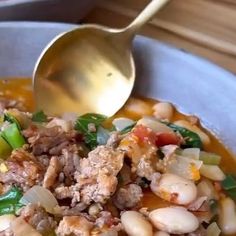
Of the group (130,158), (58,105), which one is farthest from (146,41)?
(130,158)

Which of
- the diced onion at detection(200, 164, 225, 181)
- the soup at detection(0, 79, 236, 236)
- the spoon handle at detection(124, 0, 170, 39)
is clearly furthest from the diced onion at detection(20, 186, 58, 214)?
the spoon handle at detection(124, 0, 170, 39)

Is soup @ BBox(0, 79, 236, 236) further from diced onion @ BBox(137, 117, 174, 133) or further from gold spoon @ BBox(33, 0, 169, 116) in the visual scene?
gold spoon @ BBox(33, 0, 169, 116)

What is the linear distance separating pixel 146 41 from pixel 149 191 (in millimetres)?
445

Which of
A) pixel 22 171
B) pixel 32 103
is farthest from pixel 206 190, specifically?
pixel 32 103

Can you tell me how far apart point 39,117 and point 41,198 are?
0.34 meters

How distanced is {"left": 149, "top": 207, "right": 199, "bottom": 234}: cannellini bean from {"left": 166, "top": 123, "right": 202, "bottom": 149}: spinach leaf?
26cm

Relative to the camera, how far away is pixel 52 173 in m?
1.45

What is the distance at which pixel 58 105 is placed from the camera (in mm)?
1779

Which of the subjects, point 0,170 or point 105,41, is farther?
point 105,41

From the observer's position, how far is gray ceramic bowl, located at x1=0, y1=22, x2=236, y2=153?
171cm

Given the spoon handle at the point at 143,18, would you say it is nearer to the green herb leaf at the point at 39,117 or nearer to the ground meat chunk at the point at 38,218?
the green herb leaf at the point at 39,117

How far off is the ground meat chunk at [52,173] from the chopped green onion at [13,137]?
0.10m

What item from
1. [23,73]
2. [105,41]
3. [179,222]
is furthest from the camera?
[23,73]

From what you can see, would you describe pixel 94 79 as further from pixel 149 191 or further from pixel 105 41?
pixel 149 191
